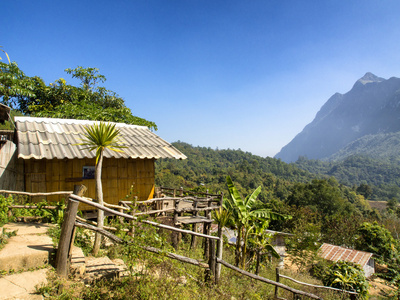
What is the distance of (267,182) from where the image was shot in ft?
229

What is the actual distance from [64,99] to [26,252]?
56.3 feet

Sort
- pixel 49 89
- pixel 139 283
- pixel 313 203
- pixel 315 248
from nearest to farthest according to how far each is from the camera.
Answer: pixel 139 283
pixel 315 248
pixel 49 89
pixel 313 203

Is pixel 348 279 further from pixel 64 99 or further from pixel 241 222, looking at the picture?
pixel 64 99

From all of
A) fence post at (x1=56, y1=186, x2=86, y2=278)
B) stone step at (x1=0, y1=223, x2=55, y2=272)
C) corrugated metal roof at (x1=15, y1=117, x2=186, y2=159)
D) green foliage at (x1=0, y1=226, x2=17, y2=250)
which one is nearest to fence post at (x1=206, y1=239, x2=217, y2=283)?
fence post at (x1=56, y1=186, x2=86, y2=278)

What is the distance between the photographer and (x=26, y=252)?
3824mm

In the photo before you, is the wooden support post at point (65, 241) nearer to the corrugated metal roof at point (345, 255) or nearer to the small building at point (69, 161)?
the small building at point (69, 161)

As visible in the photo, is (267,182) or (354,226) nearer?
(354,226)

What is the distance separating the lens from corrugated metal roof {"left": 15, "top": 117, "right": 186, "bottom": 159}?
751 centimetres

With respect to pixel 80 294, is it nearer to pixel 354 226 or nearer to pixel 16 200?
pixel 16 200

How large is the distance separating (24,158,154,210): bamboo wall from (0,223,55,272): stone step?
Answer: 3516 millimetres

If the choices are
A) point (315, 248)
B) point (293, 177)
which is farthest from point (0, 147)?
point (293, 177)

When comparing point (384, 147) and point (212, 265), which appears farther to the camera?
point (384, 147)

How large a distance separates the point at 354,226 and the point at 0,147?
27.9m

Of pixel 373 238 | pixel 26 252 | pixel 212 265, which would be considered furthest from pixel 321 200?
pixel 26 252
